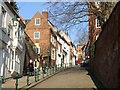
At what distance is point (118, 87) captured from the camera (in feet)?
43.3

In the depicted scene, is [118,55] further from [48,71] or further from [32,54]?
[32,54]

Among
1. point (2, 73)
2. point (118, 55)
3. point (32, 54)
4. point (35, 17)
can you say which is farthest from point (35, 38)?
point (118, 55)

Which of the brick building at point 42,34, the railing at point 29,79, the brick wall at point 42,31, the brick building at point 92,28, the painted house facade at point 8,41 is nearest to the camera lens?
the railing at point 29,79

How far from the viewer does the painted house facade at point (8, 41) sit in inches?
939

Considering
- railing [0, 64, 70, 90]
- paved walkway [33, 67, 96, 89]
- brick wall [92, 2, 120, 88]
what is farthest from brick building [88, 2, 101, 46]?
brick wall [92, 2, 120, 88]

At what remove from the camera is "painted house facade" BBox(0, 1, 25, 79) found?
2384cm

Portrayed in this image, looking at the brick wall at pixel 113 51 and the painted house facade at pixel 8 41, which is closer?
the brick wall at pixel 113 51

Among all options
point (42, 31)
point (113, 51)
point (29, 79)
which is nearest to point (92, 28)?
point (29, 79)

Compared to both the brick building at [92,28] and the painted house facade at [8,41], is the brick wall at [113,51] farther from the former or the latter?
the brick building at [92,28]

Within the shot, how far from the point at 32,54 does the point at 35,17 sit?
19622 mm

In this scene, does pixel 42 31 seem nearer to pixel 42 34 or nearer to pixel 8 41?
pixel 42 34

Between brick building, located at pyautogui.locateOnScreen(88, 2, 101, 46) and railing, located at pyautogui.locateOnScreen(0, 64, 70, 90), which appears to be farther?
brick building, located at pyautogui.locateOnScreen(88, 2, 101, 46)

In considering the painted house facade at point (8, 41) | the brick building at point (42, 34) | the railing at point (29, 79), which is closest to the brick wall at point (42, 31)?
the brick building at point (42, 34)

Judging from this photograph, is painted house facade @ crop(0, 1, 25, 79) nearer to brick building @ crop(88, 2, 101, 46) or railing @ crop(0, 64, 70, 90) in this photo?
railing @ crop(0, 64, 70, 90)
